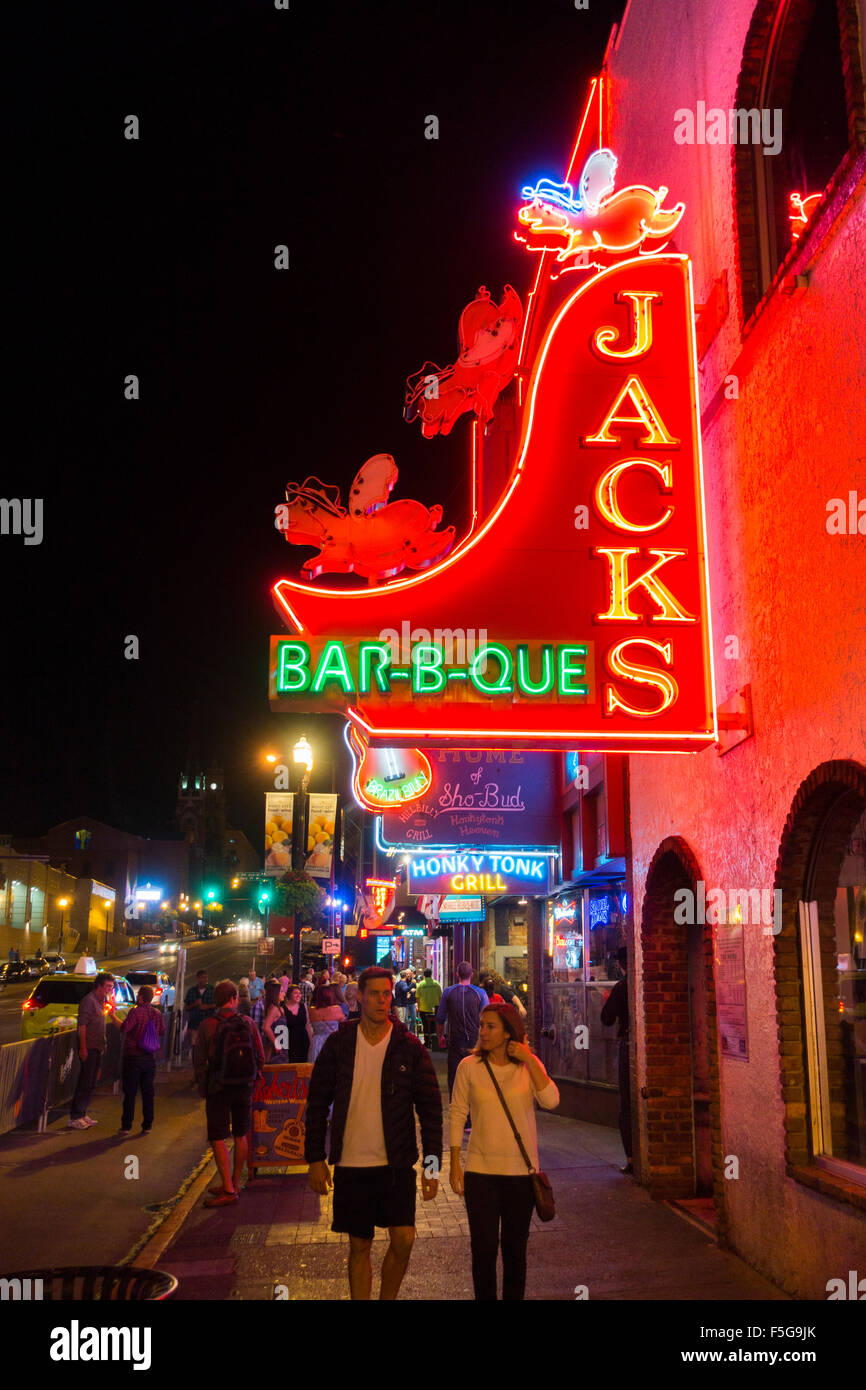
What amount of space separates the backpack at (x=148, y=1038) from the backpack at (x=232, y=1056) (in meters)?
3.90

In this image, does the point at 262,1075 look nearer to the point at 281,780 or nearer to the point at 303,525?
the point at 303,525

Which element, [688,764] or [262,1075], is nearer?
[688,764]

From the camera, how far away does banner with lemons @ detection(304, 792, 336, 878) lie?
84.3 ft

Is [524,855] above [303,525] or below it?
below

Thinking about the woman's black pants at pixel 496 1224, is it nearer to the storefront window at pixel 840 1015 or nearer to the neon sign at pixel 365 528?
the storefront window at pixel 840 1015

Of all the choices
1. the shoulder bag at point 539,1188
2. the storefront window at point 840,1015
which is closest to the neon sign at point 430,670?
the storefront window at point 840,1015

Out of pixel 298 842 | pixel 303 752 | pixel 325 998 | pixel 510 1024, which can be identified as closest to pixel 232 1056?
pixel 325 998

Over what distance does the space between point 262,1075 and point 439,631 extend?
5.13 meters

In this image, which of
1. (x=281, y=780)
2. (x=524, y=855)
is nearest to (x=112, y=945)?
(x=281, y=780)

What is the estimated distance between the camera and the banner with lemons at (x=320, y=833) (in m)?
25.7

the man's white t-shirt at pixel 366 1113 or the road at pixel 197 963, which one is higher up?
the man's white t-shirt at pixel 366 1113

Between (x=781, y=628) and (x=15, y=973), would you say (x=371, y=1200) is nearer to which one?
(x=781, y=628)

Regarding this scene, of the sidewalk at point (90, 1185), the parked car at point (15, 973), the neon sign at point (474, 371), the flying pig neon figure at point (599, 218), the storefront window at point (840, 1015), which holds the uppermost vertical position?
the neon sign at point (474, 371)
